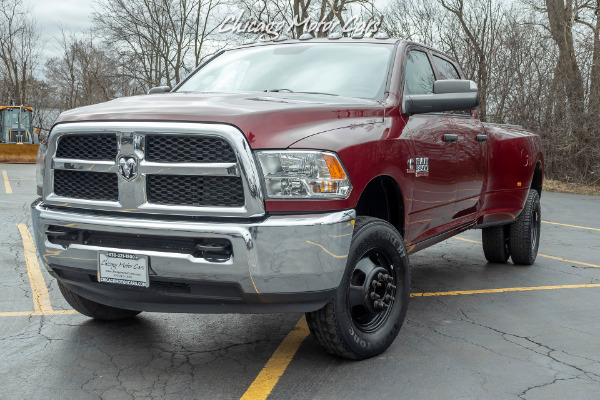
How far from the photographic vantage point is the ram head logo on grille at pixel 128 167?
10.4 feet

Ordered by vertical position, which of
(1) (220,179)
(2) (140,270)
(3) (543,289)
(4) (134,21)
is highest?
(4) (134,21)

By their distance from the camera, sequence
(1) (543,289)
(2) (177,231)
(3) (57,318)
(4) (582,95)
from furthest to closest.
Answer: (4) (582,95) → (1) (543,289) → (3) (57,318) → (2) (177,231)

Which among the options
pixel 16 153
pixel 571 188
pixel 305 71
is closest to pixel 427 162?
pixel 305 71

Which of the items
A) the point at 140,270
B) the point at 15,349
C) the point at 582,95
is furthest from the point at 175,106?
the point at 582,95

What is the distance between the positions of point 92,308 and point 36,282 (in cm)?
153

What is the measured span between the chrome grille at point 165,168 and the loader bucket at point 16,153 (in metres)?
22.5

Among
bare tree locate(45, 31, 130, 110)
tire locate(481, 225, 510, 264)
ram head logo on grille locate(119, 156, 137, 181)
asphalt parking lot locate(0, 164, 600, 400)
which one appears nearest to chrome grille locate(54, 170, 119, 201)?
ram head logo on grille locate(119, 156, 137, 181)

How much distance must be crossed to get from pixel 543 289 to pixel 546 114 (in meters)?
14.5

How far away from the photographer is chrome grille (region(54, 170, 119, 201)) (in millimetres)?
3297

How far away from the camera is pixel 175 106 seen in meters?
3.28

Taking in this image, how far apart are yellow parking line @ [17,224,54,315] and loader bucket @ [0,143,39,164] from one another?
17898mm

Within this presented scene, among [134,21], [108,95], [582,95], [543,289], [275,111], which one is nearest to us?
[275,111]

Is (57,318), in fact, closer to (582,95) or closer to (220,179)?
(220,179)

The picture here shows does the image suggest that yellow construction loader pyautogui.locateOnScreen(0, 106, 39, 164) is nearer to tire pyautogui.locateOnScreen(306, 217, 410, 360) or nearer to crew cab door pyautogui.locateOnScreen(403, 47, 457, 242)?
crew cab door pyautogui.locateOnScreen(403, 47, 457, 242)
